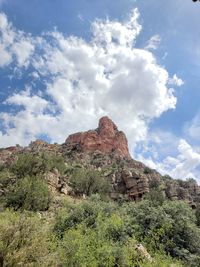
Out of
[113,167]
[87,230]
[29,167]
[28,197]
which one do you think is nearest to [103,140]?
[113,167]

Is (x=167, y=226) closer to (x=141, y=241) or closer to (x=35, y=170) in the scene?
(x=141, y=241)

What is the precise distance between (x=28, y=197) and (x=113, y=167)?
167 feet

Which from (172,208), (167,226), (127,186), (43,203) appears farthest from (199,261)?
(127,186)

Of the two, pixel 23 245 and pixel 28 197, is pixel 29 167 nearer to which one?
pixel 28 197

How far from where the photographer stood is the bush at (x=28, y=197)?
35.3 meters

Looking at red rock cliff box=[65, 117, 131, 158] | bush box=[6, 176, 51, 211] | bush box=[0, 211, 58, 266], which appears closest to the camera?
bush box=[0, 211, 58, 266]

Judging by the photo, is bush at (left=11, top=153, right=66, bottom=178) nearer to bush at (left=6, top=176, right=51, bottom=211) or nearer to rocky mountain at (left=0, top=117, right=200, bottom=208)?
rocky mountain at (left=0, top=117, right=200, bottom=208)

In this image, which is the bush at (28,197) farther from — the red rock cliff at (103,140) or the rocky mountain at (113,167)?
the red rock cliff at (103,140)

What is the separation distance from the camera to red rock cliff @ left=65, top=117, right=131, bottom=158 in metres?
125

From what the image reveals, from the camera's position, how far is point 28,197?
3581 centimetres

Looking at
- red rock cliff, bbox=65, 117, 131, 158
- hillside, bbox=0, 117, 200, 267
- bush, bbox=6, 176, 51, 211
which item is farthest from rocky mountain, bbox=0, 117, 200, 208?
hillside, bbox=0, 117, 200, 267

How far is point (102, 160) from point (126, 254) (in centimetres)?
7433

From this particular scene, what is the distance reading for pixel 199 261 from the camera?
24.1 m

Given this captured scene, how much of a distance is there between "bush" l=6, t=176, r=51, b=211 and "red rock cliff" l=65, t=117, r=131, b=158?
78803 millimetres
